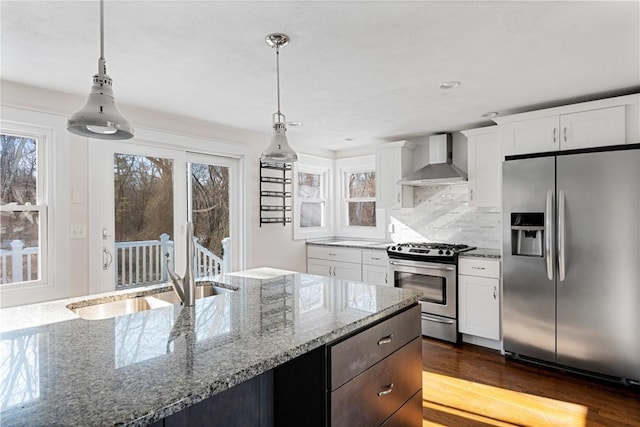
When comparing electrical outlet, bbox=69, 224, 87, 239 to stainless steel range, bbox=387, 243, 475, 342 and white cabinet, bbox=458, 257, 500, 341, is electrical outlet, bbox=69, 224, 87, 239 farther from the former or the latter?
white cabinet, bbox=458, 257, 500, 341

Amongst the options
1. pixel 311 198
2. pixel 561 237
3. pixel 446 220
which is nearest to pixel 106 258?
pixel 311 198

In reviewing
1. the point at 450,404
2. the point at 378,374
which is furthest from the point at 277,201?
the point at 378,374

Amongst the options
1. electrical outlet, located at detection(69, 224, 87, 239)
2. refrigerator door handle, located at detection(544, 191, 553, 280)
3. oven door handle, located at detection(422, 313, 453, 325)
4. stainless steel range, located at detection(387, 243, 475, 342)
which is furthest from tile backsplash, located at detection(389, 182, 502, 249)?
electrical outlet, located at detection(69, 224, 87, 239)

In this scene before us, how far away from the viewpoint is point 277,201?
4.68 meters

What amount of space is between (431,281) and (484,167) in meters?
1.32

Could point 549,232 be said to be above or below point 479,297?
above

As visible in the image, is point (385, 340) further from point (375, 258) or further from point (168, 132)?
point (168, 132)

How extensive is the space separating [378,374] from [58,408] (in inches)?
46.5

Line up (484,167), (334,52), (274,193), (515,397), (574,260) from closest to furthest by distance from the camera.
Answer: (334,52) < (515,397) < (574,260) < (484,167) < (274,193)

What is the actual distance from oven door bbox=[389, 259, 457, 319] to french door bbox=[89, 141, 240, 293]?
194 centimetres

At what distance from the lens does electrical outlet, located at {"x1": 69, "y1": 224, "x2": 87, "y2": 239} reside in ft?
9.73

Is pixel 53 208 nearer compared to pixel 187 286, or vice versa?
pixel 187 286

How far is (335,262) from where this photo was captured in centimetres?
477

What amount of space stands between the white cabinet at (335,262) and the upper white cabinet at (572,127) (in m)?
2.11
